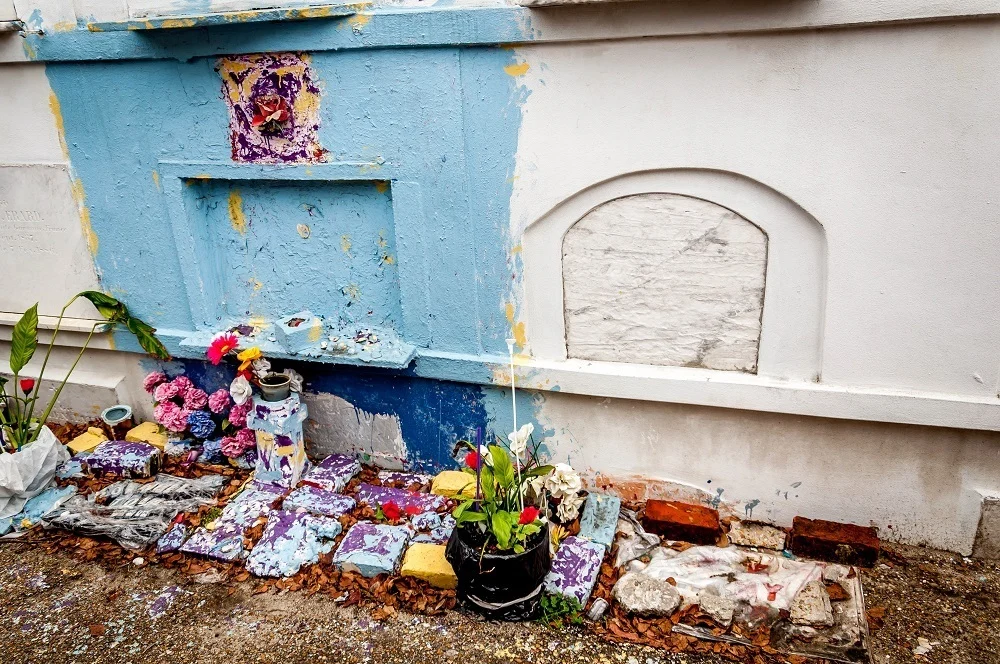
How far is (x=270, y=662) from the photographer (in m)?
4.42

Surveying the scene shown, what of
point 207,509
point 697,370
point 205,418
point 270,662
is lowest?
point 270,662

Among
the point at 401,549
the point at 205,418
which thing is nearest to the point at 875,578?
the point at 401,549

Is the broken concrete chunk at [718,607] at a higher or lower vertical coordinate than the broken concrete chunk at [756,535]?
lower

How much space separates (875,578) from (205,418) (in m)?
5.08

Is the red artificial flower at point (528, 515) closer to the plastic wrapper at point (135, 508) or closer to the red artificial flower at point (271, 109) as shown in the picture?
the plastic wrapper at point (135, 508)

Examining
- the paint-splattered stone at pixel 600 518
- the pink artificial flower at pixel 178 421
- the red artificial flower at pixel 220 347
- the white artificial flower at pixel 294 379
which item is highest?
the red artificial flower at pixel 220 347

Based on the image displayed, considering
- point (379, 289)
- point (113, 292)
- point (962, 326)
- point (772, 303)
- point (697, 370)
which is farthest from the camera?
point (113, 292)

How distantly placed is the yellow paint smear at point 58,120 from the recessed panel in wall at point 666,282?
396cm

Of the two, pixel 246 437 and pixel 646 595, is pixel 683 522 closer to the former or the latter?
pixel 646 595

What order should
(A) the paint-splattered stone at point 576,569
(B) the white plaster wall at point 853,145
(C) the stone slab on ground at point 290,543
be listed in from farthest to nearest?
(C) the stone slab on ground at point 290,543, (A) the paint-splattered stone at point 576,569, (B) the white plaster wall at point 853,145

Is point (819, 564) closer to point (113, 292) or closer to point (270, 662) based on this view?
point (270, 662)

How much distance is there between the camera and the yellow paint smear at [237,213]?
5.68 m

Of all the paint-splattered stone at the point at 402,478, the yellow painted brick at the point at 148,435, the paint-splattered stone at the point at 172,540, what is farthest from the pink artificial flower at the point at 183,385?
the paint-splattered stone at the point at 402,478

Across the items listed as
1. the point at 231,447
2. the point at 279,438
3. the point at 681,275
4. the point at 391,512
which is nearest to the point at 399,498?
the point at 391,512
